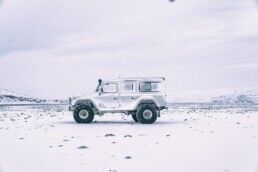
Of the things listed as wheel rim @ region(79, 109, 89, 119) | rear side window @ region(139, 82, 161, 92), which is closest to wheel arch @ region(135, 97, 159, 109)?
rear side window @ region(139, 82, 161, 92)

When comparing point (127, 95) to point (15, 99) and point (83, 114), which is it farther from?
point (15, 99)

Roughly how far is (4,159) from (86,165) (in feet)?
6.05

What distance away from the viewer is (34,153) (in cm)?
939

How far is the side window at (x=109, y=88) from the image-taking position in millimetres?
18531

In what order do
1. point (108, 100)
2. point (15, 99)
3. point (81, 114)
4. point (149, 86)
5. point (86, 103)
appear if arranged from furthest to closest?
point (15, 99), point (149, 86), point (108, 100), point (86, 103), point (81, 114)

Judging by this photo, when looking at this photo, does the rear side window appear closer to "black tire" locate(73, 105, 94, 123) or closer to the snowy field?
"black tire" locate(73, 105, 94, 123)

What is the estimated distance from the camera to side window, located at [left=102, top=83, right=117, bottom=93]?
18531 millimetres

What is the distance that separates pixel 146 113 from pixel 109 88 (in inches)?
75.2

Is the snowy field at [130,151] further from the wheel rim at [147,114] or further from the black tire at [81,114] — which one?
the black tire at [81,114]

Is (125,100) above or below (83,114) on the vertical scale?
above

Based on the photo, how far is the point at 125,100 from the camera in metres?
18.4

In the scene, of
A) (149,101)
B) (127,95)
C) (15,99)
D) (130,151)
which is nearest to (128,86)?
(127,95)

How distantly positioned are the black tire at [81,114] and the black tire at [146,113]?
6.34 feet

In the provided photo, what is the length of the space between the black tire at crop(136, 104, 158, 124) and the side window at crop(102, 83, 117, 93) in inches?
55.3
